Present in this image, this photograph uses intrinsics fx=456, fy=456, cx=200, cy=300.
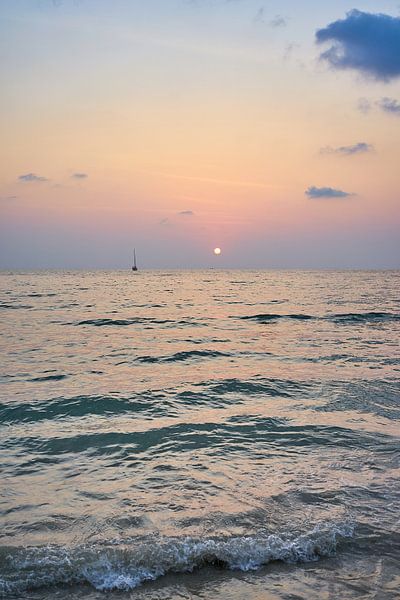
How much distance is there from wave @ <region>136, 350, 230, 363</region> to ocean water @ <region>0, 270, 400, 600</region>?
1.92 ft

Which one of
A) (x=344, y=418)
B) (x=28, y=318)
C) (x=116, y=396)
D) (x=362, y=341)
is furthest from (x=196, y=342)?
(x=28, y=318)

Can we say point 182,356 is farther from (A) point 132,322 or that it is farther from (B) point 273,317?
(B) point 273,317

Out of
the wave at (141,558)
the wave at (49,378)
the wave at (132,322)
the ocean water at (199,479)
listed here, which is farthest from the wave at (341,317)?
the wave at (141,558)

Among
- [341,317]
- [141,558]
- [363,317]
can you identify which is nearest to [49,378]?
[141,558]

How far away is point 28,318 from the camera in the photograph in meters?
30.1

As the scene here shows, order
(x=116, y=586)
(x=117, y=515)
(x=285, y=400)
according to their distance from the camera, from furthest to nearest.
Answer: (x=285, y=400)
(x=117, y=515)
(x=116, y=586)

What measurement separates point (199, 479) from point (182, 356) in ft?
37.0

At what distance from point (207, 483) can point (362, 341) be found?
55.2ft

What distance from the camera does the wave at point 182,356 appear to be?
56.9 feet

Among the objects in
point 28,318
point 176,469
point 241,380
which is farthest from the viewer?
point 28,318

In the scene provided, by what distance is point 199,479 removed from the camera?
694 cm

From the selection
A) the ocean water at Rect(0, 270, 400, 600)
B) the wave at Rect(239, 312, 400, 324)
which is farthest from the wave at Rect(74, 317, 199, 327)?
the ocean water at Rect(0, 270, 400, 600)

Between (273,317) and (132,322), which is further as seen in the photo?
(273,317)

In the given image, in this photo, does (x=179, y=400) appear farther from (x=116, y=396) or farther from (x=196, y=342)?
(x=196, y=342)
